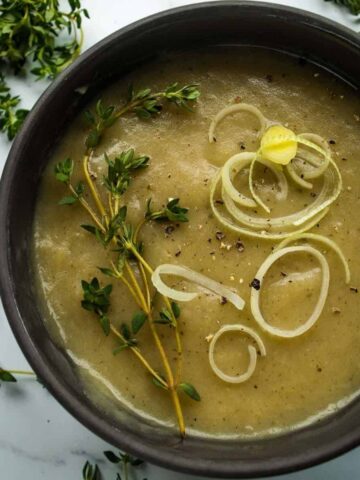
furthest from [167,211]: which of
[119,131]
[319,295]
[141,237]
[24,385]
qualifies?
[24,385]

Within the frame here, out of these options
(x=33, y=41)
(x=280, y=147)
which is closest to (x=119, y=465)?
(x=280, y=147)

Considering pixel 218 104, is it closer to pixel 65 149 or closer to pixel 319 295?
pixel 65 149

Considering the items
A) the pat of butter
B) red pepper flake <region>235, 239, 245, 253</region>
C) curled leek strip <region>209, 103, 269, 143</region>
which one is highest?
curled leek strip <region>209, 103, 269, 143</region>

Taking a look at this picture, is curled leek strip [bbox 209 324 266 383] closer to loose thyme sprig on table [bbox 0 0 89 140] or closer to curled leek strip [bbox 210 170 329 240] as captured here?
curled leek strip [bbox 210 170 329 240]

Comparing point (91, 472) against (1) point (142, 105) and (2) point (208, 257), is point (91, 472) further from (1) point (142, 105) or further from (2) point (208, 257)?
(1) point (142, 105)


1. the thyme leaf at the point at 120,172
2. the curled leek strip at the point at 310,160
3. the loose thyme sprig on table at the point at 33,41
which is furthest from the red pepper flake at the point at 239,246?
the loose thyme sprig on table at the point at 33,41

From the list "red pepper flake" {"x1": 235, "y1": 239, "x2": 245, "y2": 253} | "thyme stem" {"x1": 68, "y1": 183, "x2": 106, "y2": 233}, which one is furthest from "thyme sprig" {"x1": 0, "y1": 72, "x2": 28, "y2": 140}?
"red pepper flake" {"x1": 235, "y1": 239, "x2": 245, "y2": 253}
